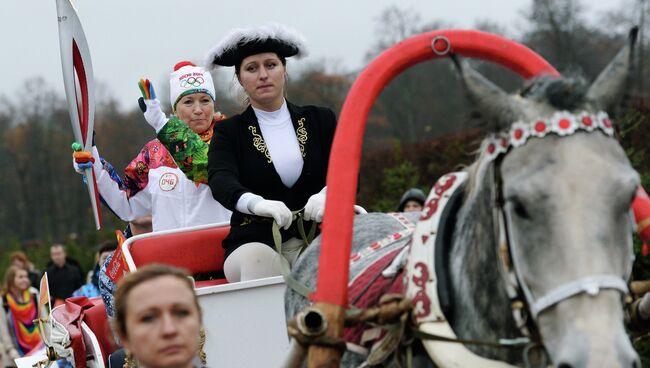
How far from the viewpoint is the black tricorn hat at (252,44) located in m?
5.48

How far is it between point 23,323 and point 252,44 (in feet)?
28.3

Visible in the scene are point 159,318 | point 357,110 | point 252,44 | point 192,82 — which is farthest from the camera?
point 192,82

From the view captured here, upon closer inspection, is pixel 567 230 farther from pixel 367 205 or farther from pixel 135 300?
pixel 367 205

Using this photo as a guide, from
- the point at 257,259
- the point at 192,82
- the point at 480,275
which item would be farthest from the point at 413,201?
the point at 480,275

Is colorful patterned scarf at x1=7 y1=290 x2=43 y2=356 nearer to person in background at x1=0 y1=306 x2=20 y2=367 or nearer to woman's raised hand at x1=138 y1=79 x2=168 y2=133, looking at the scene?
person in background at x1=0 y1=306 x2=20 y2=367

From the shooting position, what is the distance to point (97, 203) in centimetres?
726

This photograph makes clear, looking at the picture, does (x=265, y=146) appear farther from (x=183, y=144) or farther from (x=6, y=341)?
(x=6, y=341)

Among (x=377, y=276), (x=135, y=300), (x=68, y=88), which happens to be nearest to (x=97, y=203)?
(x=68, y=88)

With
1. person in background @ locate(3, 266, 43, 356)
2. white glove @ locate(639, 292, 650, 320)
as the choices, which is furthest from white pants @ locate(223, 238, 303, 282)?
person in background @ locate(3, 266, 43, 356)

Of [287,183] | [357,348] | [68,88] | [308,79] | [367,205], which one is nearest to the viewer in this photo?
[357,348]

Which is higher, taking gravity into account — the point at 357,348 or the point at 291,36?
the point at 291,36

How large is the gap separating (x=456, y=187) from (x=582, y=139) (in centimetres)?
74

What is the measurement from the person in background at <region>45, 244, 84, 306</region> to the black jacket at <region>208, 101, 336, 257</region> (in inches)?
353

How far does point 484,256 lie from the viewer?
3.48 metres
